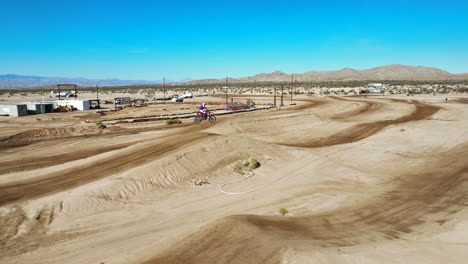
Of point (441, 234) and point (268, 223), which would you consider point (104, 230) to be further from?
point (441, 234)

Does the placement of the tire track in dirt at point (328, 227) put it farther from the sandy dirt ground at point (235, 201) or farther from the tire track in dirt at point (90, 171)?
the tire track in dirt at point (90, 171)

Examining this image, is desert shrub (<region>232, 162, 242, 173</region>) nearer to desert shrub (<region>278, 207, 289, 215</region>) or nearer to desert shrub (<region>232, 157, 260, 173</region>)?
desert shrub (<region>232, 157, 260, 173</region>)

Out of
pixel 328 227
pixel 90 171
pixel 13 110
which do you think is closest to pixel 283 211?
pixel 328 227

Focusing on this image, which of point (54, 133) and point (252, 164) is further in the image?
point (54, 133)

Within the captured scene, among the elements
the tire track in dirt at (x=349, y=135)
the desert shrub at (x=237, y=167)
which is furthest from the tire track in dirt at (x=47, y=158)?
the tire track in dirt at (x=349, y=135)

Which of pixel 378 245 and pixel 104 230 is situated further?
pixel 104 230

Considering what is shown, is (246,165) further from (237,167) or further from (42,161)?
(42,161)

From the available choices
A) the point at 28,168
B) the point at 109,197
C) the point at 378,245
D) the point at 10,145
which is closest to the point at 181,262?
the point at 378,245
